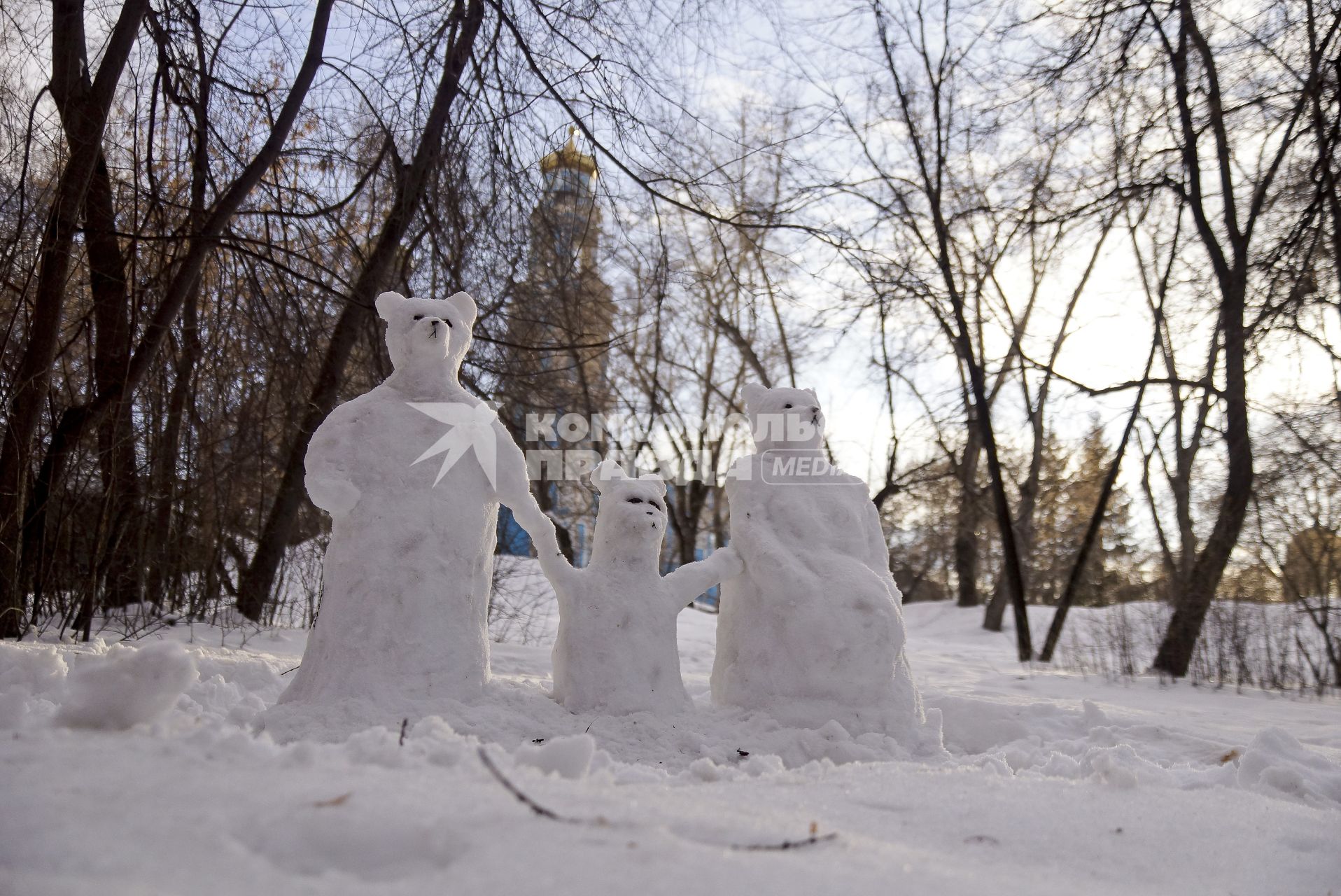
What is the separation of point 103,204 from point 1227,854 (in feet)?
18.5

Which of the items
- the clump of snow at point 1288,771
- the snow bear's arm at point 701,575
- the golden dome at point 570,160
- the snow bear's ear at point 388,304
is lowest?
the clump of snow at point 1288,771

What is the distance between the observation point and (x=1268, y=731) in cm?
342

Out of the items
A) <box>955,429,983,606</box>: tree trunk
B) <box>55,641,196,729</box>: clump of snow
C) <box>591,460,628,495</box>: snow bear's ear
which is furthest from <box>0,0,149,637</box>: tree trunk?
<box>955,429,983,606</box>: tree trunk

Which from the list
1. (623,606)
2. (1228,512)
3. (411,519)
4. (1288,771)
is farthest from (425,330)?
(1228,512)

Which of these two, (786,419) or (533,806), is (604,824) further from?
(786,419)

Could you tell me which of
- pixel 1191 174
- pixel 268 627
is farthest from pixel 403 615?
pixel 1191 174

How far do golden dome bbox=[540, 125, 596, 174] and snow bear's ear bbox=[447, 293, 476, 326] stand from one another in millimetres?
1219

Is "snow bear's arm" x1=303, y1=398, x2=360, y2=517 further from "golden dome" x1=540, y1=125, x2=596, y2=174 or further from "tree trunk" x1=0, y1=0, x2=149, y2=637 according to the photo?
"golden dome" x1=540, y1=125, x2=596, y2=174

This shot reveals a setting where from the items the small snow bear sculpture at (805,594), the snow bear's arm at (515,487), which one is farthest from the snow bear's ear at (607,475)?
the small snow bear sculpture at (805,594)

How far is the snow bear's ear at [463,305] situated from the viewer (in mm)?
3871

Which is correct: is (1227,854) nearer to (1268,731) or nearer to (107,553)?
(1268,731)

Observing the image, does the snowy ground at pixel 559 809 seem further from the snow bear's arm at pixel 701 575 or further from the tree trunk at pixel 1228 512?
the tree trunk at pixel 1228 512

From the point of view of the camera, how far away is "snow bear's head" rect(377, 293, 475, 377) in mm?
3680

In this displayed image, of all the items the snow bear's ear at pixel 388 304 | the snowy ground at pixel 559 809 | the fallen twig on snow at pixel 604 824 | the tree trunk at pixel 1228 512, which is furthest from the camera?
the tree trunk at pixel 1228 512
